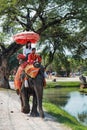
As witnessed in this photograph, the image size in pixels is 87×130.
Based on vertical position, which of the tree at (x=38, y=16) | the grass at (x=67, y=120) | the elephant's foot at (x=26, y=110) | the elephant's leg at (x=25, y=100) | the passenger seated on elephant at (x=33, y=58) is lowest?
the grass at (x=67, y=120)

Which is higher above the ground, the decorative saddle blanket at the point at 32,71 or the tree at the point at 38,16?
the tree at the point at 38,16

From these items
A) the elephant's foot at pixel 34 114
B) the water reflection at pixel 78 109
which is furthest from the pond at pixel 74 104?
the elephant's foot at pixel 34 114

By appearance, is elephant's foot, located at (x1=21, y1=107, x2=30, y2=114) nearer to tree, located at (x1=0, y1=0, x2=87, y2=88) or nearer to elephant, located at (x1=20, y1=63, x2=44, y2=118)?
elephant, located at (x1=20, y1=63, x2=44, y2=118)

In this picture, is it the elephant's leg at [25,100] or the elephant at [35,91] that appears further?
the elephant's leg at [25,100]

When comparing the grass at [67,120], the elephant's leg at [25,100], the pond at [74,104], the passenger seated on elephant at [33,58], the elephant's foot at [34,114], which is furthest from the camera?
the pond at [74,104]

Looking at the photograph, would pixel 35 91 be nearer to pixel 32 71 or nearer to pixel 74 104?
pixel 32 71

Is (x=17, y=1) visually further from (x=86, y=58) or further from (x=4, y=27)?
(x=86, y=58)

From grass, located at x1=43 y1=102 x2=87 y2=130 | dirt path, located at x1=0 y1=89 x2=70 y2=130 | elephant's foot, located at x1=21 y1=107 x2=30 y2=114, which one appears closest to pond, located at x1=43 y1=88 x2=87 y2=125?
grass, located at x1=43 y1=102 x2=87 y2=130

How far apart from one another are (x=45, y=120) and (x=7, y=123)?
1193 millimetres

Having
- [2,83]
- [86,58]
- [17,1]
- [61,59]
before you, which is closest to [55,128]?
[17,1]

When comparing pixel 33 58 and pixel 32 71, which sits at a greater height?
pixel 33 58

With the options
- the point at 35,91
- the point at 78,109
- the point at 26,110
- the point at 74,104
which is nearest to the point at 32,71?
the point at 35,91

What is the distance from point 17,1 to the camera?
27.0m

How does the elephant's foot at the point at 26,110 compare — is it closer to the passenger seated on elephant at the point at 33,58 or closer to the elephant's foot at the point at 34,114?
the elephant's foot at the point at 34,114
